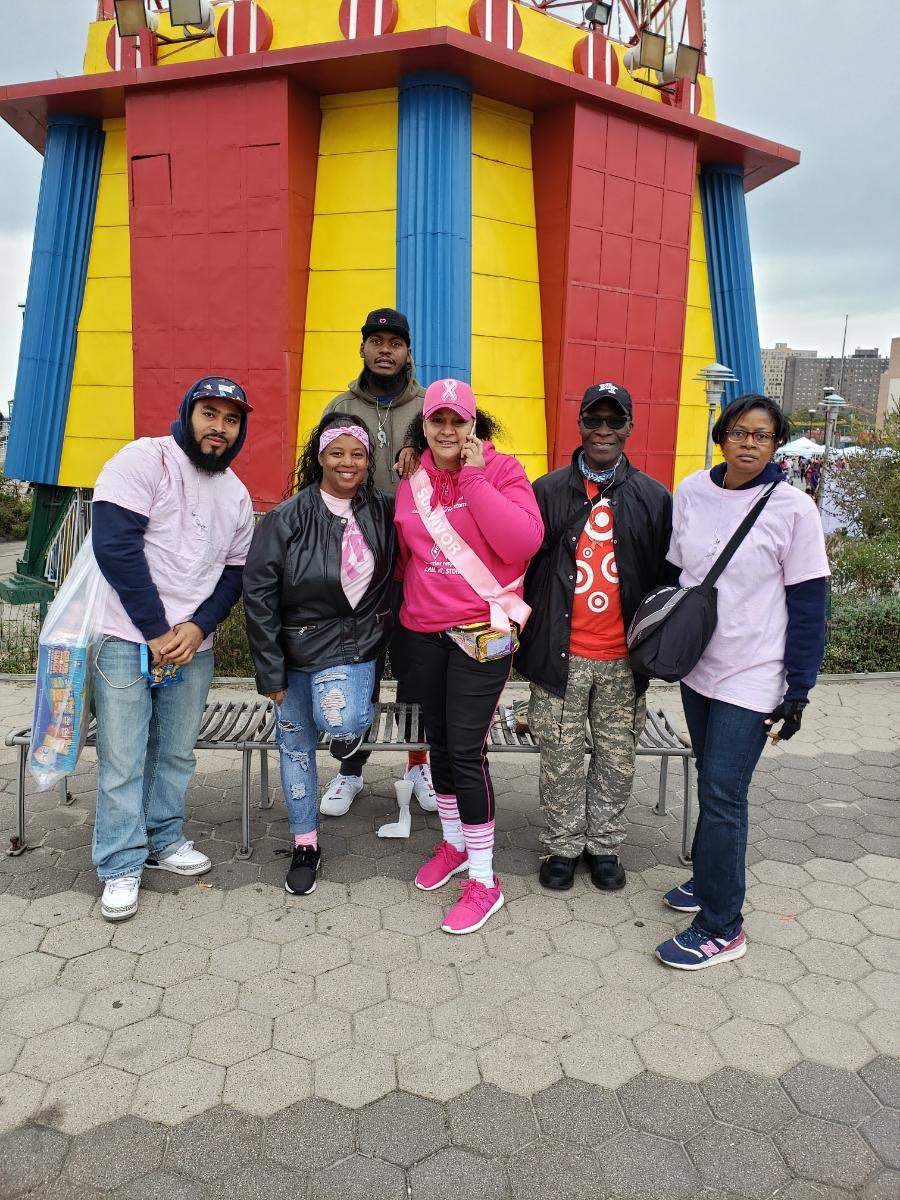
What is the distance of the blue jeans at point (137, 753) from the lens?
320cm

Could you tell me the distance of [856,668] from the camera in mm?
7070

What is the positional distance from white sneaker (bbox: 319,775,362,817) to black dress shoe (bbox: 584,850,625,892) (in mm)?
1364

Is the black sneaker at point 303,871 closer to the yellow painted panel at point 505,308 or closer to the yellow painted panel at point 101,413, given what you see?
the yellow painted panel at point 505,308

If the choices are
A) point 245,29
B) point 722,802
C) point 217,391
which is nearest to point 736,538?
point 722,802

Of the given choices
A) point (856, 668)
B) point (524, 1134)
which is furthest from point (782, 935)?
point (856, 668)

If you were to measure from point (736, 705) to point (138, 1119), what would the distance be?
7.33 feet

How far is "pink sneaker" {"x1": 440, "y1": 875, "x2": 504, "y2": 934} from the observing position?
317 cm

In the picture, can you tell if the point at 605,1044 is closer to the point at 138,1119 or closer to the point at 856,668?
the point at 138,1119

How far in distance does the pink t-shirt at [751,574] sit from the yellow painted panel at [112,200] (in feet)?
24.9

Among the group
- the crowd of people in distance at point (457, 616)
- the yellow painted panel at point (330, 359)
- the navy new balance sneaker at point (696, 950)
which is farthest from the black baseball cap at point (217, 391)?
the yellow painted panel at point (330, 359)

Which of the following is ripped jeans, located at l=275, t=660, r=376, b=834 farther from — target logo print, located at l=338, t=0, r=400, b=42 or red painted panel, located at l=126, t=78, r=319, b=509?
target logo print, located at l=338, t=0, r=400, b=42

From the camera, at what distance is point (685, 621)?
2.77 m

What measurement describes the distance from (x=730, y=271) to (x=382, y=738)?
7737mm

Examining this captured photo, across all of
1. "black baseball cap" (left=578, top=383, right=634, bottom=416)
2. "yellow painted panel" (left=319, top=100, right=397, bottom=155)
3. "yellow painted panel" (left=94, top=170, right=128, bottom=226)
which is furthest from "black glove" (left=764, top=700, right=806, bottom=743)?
"yellow painted panel" (left=94, top=170, right=128, bottom=226)
